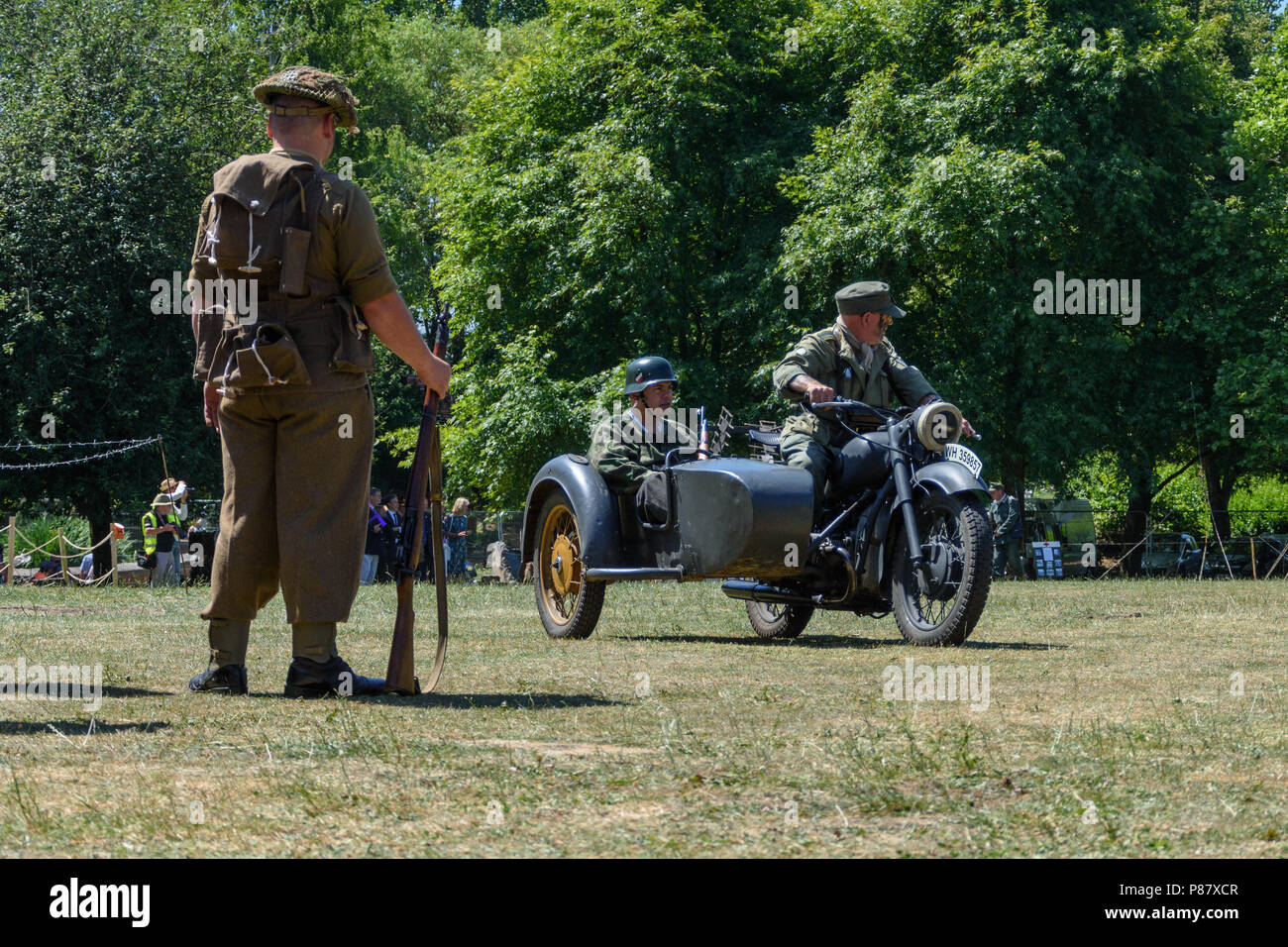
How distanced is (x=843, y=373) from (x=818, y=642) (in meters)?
1.59

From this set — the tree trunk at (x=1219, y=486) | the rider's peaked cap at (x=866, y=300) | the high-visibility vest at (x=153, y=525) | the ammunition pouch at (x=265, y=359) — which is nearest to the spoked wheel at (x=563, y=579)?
the rider's peaked cap at (x=866, y=300)

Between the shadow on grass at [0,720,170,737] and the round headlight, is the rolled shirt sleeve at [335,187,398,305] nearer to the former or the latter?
the shadow on grass at [0,720,170,737]

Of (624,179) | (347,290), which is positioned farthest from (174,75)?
(347,290)

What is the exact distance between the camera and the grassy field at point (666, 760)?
3318mm

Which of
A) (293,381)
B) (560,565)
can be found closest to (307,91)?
(293,381)

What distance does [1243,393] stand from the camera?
30922 millimetres

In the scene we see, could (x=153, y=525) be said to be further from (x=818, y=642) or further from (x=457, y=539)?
(x=818, y=642)

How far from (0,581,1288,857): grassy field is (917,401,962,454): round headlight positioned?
1252 mm

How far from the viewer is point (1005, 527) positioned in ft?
98.3

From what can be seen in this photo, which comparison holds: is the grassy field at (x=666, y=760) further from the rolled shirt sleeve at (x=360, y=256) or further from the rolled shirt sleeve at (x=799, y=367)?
the rolled shirt sleeve at (x=799, y=367)

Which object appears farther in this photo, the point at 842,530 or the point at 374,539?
the point at 374,539

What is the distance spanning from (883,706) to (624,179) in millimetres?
26758

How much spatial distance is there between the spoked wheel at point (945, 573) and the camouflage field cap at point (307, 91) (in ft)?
12.9

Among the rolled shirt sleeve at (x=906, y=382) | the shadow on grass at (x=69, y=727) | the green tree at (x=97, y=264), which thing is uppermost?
the green tree at (x=97, y=264)
